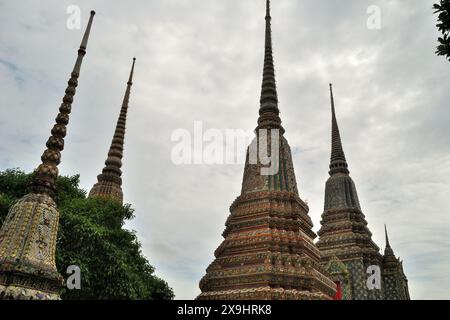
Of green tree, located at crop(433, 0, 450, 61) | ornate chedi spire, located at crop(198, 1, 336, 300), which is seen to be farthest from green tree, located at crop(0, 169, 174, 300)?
green tree, located at crop(433, 0, 450, 61)

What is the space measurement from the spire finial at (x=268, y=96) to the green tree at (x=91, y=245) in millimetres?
11385

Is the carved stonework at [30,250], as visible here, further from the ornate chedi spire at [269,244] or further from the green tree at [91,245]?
the ornate chedi spire at [269,244]

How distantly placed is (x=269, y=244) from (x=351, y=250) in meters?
16.7

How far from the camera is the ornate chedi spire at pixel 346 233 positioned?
30672 millimetres

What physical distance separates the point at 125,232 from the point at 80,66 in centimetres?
1050

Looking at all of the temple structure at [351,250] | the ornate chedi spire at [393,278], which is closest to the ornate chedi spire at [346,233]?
the temple structure at [351,250]

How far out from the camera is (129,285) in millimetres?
18469

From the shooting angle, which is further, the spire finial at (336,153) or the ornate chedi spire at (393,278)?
the spire finial at (336,153)

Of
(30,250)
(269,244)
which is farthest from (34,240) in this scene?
(269,244)

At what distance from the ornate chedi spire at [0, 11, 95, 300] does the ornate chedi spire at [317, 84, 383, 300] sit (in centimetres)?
2531

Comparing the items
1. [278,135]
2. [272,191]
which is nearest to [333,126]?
[278,135]

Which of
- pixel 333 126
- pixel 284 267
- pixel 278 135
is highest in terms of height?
pixel 333 126

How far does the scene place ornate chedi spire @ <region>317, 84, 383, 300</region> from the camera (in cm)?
3067

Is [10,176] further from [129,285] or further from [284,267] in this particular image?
[284,267]
